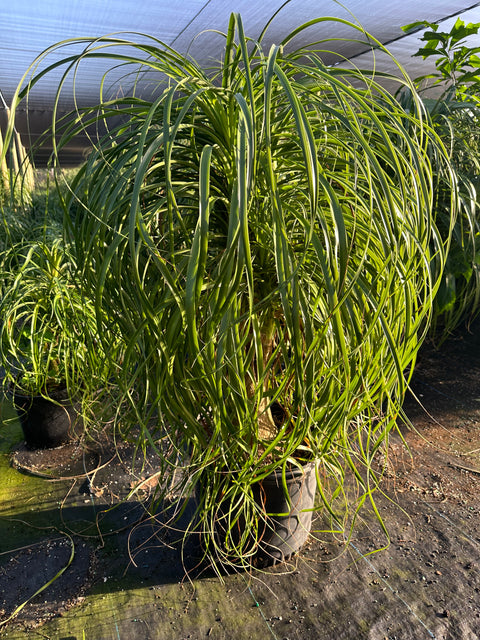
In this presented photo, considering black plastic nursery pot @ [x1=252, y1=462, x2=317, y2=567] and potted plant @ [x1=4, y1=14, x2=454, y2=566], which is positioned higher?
potted plant @ [x1=4, y1=14, x2=454, y2=566]

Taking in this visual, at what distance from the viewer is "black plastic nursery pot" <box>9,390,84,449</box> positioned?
1.84 m

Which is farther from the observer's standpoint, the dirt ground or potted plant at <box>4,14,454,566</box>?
the dirt ground

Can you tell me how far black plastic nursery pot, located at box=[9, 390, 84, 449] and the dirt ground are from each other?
230mm

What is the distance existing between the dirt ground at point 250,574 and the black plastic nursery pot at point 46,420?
23cm

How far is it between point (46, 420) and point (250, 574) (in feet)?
3.48

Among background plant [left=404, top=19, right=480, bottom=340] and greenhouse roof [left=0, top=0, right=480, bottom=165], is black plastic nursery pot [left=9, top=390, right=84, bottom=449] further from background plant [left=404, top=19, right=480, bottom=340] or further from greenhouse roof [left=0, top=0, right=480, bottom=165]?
greenhouse roof [left=0, top=0, right=480, bottom=165]

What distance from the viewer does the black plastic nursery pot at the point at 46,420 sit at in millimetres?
1844

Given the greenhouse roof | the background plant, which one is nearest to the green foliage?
the background plant

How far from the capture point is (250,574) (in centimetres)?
113

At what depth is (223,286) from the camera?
770 mm

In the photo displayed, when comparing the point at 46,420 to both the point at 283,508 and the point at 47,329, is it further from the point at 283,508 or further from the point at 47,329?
the point at 283,508

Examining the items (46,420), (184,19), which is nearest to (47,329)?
(46,420)

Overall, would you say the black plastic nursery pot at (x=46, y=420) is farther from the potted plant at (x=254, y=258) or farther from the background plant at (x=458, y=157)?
the background plant at (x=458, y=157)

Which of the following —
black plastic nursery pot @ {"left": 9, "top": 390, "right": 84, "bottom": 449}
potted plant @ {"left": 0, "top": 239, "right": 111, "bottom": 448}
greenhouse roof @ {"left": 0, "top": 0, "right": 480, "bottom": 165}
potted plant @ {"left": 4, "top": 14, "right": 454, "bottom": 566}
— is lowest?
black plastic nursery pot @ {"left": 9, "top": 390, "right": 84, "bottom": 449}
